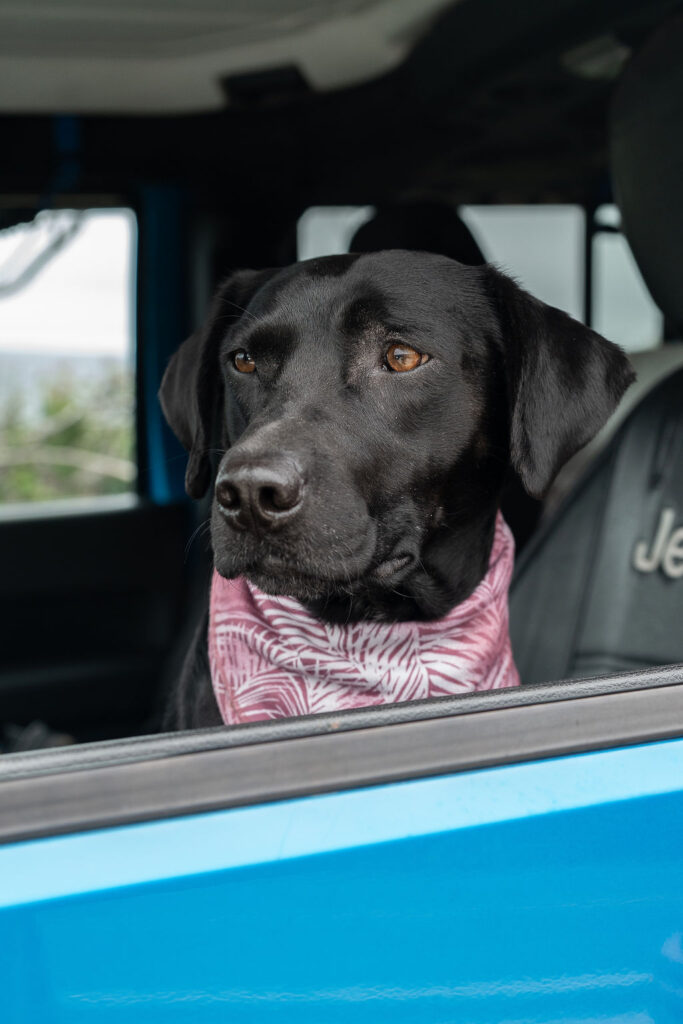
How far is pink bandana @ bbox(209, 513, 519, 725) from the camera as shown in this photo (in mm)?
1674

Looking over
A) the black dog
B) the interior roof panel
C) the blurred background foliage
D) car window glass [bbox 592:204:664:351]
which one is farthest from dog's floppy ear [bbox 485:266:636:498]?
the blurred background foliage

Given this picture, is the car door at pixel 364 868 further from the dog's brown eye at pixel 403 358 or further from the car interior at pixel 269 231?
the car interior at pixel 269 231

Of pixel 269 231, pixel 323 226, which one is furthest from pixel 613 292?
pixel 269 231

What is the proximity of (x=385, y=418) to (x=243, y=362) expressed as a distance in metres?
0.33

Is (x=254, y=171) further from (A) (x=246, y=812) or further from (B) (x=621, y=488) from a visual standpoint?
(A) (x=246, y=812)

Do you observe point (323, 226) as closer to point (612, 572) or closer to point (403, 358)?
point (612, 572)

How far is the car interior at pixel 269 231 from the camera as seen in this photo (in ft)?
7.22

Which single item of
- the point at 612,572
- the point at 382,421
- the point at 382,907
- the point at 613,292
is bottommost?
the point at 382,907

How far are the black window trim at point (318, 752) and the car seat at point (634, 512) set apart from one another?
88 centimetres

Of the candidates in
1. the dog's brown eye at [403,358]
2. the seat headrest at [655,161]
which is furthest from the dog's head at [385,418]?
the seat headrest at [655,161]

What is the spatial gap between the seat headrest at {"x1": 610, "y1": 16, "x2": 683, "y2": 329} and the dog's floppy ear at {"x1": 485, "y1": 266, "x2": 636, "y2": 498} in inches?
9.7

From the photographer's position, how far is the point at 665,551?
209cm

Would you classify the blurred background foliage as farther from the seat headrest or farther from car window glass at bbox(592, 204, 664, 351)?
the seat headrest

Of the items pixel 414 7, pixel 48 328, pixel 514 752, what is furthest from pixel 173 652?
pixel 514 752
